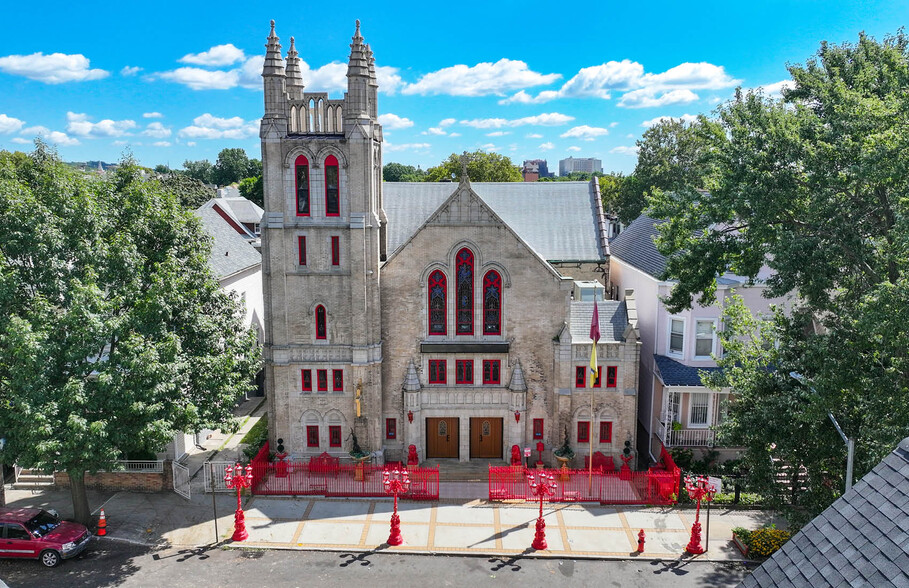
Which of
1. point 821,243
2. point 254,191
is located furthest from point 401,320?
point 254,191

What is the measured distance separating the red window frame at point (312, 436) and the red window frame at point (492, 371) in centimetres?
851

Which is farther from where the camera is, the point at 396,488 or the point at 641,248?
the point at 641,248

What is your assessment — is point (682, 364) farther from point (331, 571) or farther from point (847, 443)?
point (331, 571)

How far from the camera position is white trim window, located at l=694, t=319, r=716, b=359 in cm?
3106

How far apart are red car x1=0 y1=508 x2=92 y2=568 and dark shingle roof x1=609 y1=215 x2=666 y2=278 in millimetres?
27159

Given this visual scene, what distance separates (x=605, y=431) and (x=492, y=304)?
821 centimetres

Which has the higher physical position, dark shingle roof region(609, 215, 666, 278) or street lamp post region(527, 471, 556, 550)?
dark shingle roof region(609, 215, 666, 278)

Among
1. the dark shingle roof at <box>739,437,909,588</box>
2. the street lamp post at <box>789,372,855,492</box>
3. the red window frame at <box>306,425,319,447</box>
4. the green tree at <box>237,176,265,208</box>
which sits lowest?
the red window frame at <box>306,425,319,447</box>

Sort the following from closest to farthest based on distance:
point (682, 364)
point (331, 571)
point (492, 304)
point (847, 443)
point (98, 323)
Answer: point (847, 443) < point (98, 323) < point (331, 571) < point (492, 304) < point (682, 364)

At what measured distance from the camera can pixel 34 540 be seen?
22344 millimetres

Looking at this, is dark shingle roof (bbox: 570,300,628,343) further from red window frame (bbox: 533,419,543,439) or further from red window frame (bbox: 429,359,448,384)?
red window frame (bbox: 429,359,448,384)

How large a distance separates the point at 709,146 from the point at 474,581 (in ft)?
57.5

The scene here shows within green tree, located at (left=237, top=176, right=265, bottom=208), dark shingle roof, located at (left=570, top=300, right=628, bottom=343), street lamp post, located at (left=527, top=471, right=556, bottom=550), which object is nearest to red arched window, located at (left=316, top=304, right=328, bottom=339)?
dark shingle roof, located at (left=570, top=300, right=628, bottom=343)

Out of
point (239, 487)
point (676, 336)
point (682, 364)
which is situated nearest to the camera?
point (239, 487)
